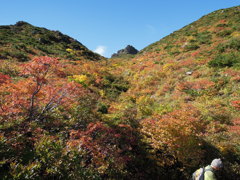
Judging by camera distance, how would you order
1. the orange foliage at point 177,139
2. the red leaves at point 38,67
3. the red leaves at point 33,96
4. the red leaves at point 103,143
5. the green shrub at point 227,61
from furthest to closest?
the green shrub at point 227,61 < the red leaves at point 33,96 < the red leaves at point 38,67 < the orange foliage at point 177,139 < the red leaves at point 103,143

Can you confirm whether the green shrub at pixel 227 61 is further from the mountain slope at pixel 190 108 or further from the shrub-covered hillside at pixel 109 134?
the shrub-covered hillside at pixel 109 134

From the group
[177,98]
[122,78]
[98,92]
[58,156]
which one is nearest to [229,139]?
[177,98]

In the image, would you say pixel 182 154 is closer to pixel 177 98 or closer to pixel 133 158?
pixel 133 158

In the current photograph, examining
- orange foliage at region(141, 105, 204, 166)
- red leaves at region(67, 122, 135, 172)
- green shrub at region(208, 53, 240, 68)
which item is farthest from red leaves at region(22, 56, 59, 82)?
green shrub at region(208, 53, 240, 68)

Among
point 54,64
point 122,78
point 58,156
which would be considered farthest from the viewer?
point 122,78

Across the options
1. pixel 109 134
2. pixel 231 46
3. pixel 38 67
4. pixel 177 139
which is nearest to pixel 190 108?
pixel 177 139

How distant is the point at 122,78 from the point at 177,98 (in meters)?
9.56

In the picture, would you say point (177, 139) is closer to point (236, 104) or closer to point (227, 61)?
point (236, 104)

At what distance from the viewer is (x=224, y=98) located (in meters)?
10.7

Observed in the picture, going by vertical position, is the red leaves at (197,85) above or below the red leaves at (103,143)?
above

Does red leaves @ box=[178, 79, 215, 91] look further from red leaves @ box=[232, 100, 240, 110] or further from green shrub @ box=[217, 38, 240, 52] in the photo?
green shrub @ box=[217, 38, 240, 52]

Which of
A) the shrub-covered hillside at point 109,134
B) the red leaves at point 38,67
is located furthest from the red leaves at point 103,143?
the red leaves at point 38,67

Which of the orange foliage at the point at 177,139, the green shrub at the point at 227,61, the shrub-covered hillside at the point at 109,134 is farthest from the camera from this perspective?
the green shrub at the point at 227,61

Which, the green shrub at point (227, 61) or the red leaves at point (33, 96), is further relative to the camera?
the green shrub at point (227, 61)
